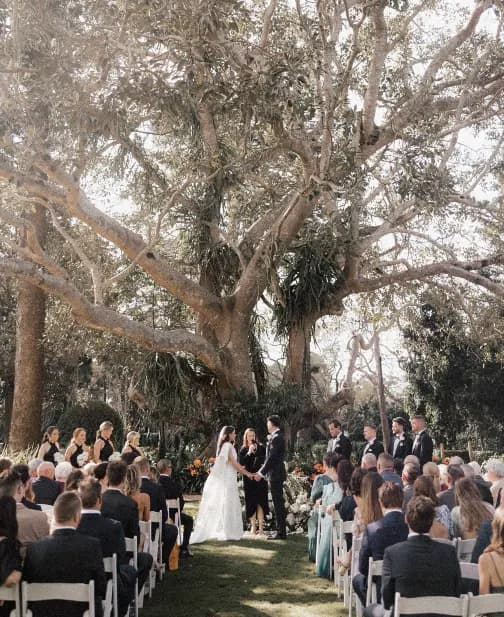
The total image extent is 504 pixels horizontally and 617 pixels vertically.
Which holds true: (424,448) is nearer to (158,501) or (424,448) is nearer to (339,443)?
(339,443)

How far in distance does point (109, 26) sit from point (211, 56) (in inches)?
61.8

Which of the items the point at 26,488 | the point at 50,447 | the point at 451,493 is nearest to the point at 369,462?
the point at 451,493

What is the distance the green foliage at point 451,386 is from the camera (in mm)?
26953

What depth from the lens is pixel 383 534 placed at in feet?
18.3

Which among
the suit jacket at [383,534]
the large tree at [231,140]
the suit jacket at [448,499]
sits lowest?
the suit jacket at [383,534]

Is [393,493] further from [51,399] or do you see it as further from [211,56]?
[51,399]

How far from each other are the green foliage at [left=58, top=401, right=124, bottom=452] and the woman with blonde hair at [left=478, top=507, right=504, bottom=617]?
1684 cm

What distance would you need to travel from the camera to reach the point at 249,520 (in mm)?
11883

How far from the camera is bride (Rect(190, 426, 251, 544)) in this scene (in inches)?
434

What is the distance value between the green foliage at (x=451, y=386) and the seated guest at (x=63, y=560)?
71.9ft

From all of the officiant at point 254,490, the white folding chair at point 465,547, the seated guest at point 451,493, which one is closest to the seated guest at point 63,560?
the white folding chair at point 465,547

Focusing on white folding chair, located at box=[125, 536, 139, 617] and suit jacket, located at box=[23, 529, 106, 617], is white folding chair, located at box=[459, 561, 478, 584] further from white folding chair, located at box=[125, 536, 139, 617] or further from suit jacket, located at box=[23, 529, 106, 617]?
white folding chair, located at box=[125, 536, 139, 617]

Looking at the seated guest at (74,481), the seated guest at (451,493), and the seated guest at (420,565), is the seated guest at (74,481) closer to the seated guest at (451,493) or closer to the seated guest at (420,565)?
the seated guest at (420,565)

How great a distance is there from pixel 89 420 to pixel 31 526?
50.6ft
